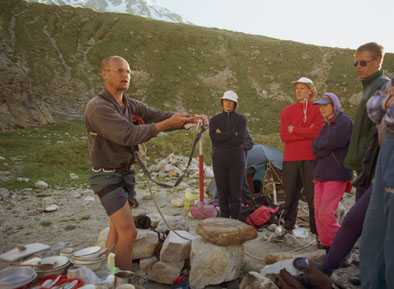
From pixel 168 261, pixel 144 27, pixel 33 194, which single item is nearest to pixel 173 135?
pixel 33 194

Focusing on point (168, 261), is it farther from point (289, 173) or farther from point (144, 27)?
point (144, 27)

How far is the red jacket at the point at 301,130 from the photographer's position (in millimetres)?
5695

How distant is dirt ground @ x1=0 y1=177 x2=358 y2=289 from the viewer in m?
5.53

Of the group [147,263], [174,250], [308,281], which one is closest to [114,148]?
[174,250]

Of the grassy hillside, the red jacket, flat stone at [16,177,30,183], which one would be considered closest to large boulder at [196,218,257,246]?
the red jacket

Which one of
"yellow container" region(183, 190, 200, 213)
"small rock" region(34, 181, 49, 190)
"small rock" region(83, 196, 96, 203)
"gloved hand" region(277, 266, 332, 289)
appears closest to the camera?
"gloved hand" region(277, 266, 332, 289)

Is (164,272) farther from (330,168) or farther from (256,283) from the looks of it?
(330,168)

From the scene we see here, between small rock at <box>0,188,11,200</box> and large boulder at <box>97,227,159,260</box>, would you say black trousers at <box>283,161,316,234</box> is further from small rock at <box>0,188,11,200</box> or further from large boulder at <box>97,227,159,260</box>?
small rock at <box>0,188,11,200</box>

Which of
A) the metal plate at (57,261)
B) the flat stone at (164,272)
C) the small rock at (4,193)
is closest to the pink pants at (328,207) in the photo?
the flat stone at (164,272)

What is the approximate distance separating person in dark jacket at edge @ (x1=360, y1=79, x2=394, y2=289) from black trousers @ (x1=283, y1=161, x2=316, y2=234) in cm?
260

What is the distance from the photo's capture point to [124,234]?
371 centimetres

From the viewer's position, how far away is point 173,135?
1756 centimetres

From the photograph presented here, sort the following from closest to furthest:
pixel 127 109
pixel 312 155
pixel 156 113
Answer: pixel 127 109, pixel 156 113, pixel 312 155

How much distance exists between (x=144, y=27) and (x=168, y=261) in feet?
157
